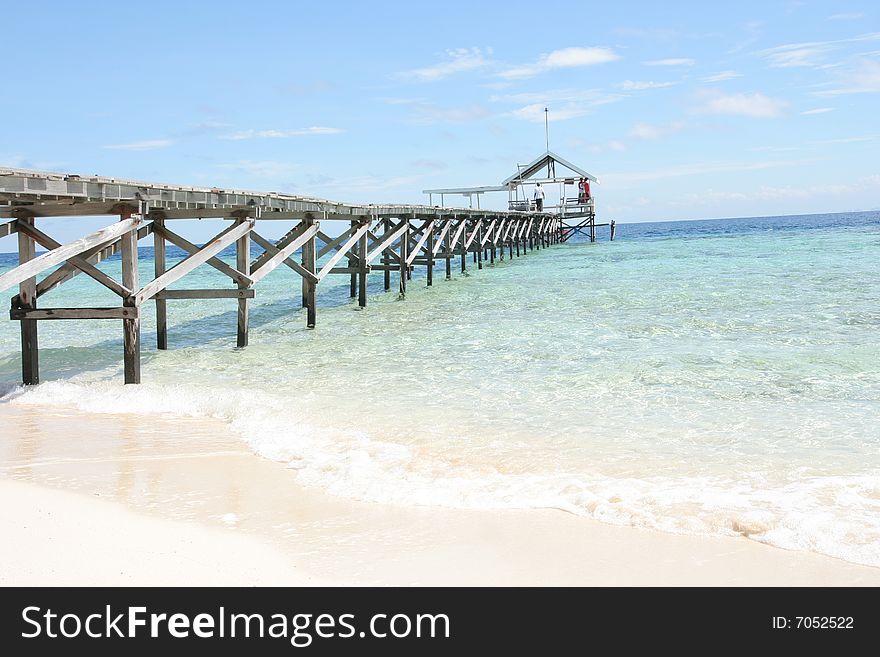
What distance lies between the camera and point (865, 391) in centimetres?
721

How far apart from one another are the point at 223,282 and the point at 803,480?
80.7ft

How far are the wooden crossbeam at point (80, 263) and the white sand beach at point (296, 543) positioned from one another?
303 centimetres

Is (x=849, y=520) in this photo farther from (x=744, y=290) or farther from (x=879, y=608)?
(x=744, y=290)

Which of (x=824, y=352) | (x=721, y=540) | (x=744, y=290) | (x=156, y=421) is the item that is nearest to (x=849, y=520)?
(x=721, y=540)

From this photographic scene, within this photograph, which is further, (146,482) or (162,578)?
(146,482)

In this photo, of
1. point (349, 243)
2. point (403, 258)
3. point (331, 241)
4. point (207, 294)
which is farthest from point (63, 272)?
point (403, 258)

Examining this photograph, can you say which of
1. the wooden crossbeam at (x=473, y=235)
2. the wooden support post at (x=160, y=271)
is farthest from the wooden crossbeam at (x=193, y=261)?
the wooden crossbeam at (x=473, y=235)

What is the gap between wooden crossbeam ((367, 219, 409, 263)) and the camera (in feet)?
55.4

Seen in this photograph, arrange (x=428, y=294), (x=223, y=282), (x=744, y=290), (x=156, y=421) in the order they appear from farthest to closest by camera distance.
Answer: (x=223, y=282), (x=428, y=294), (x=744, y=290), (x=156, y=421)

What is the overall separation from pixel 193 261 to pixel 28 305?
5.87 feet

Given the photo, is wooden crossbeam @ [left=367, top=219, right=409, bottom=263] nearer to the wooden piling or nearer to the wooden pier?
the wooden pier

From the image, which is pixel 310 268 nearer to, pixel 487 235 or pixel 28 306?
pixel 28 306

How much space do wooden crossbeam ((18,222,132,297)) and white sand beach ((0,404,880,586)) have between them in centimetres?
303

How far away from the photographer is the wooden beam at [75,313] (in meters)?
7.74
